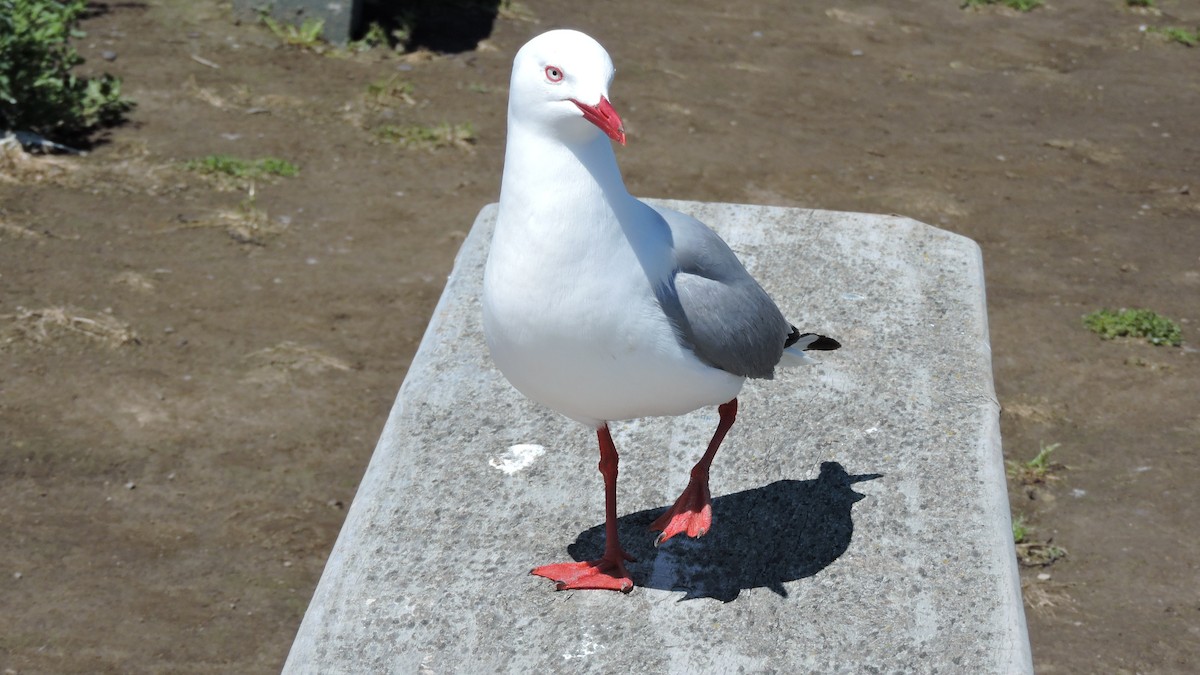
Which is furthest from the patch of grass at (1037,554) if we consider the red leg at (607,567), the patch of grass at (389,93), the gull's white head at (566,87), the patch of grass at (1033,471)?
the patch of grass at (389,93)

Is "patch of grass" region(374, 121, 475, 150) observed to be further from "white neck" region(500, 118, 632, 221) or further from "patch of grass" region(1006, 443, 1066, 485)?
"white neck" region(500, 118, 632, 221)

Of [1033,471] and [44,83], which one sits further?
[44,83]

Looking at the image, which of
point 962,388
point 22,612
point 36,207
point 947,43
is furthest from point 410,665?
point 947,43

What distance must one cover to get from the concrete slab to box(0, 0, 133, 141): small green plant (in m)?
3.96

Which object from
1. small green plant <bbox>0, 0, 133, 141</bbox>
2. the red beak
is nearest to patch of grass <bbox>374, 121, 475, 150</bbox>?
small green plant <bbox>0, 0, 133, 141</bbox>

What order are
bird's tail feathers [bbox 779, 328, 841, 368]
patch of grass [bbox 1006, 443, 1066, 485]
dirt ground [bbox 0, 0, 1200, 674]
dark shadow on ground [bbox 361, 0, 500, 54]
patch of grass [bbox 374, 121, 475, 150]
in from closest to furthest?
bird's tail feathers [bbox 779, 328, 841, 368] < dirt ground [bbox 0, 0, 1200, 674] < patch of grass [bbox 1006, 443, 1066, 485] < patch of grass [bbox 374, 121, 475, 150] < dark shadow on ground [bbox 361, 0, 500, 54]

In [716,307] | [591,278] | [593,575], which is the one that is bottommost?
[593,575]

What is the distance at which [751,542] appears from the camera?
361cm

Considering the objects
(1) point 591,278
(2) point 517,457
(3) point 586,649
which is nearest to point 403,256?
(2) point 517,457

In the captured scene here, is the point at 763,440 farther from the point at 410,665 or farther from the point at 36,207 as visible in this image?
the point at 36,207

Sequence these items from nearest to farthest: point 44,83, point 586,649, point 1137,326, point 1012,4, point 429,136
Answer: point 586,649
point 1137,326
point 44,83
point 429,136
point 1012,4

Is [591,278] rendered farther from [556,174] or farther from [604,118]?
[604,118]

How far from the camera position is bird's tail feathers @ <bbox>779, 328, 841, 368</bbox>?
11.8ft

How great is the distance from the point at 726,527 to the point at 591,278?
115 centimetres
